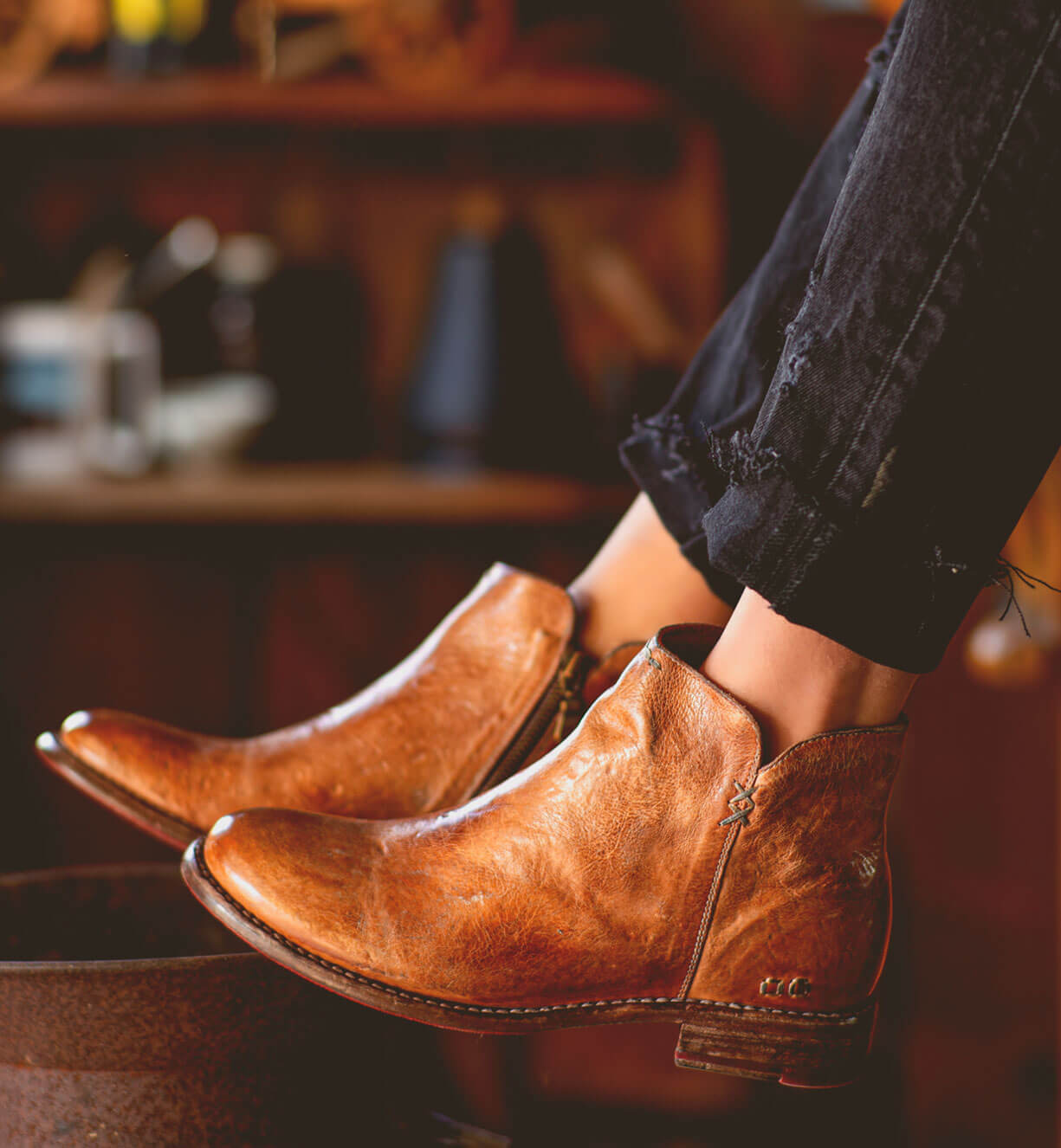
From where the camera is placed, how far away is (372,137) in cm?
177

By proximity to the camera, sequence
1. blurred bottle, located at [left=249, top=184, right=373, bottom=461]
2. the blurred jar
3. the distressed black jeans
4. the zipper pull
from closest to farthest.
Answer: the distressed black jeans
the zipper pull
the blurred jar
blurred bottle, located at [left=249, top=184, right=373, bottom=461]

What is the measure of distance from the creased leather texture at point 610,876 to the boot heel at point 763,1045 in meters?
0.01

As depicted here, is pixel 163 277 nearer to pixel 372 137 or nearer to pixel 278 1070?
pixel 372 137

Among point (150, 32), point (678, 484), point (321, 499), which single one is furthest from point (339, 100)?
point (678, 484)

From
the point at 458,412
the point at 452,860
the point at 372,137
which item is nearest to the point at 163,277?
the point at 372,137

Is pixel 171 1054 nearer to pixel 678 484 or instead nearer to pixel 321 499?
pixel 678 484

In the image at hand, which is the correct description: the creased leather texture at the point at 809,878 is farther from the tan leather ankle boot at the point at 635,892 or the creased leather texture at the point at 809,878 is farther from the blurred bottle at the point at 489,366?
the blurred bottle at the point at 489,366

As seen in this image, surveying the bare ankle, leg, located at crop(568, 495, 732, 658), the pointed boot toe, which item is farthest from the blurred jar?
the bare ankle

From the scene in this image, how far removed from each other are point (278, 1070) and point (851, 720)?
302 mm

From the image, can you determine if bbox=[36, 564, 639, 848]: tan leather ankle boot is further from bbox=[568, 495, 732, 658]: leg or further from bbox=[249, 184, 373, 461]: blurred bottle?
bbox=[249, 184, 373, 461]: blurred bottle

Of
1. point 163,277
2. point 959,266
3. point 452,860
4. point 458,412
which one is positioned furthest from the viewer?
point 163,277

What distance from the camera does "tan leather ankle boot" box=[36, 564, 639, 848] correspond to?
0.67 m

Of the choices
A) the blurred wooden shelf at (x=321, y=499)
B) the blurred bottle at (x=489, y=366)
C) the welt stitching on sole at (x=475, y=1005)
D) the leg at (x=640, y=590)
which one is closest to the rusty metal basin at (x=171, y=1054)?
the welt stitching on sole at (x=475, y=1005)

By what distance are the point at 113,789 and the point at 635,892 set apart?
0.31m
